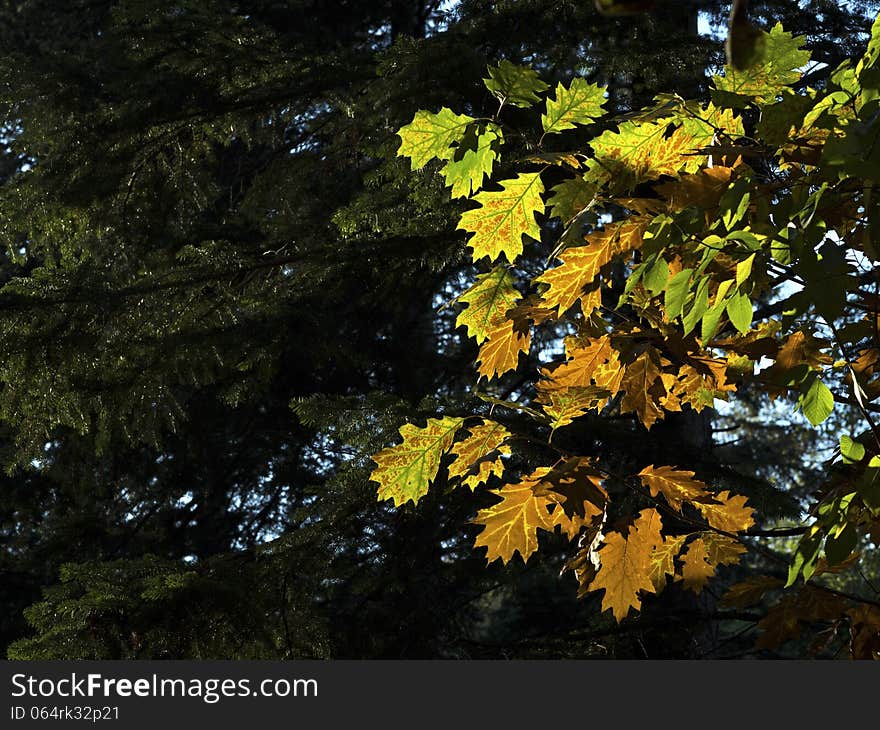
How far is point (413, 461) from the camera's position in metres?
2.03

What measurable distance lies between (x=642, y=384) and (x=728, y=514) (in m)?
0.42

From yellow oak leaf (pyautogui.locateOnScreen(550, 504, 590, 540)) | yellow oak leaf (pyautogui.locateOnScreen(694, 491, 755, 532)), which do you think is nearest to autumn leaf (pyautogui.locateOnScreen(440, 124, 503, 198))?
yellow oak leaf (pyautogui.locateOnScreen(550, 504, 590, 540))

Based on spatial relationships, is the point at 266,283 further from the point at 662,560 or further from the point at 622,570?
the point at 622,570

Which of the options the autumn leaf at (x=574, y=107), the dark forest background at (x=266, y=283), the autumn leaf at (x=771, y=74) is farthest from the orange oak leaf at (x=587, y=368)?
the dark forest background at (x=266, y=283)

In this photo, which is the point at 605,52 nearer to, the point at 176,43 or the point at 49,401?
the point at 176,43

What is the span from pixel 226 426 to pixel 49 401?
336 cm

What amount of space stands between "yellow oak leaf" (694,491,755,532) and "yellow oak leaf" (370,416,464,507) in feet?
1.99

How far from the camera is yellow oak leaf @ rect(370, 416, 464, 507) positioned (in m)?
2.02

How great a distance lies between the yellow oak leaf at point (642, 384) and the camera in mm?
2002

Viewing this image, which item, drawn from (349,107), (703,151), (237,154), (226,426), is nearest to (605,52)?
(349,107)

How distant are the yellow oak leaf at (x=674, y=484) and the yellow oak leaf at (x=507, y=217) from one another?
545mm

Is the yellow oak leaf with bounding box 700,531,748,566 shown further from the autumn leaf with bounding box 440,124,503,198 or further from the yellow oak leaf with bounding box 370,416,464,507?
the autumn leaf with bounding box 440,124,503,198

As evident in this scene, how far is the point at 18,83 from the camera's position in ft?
15.4

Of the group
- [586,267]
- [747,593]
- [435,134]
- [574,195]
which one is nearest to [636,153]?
[574,195]
